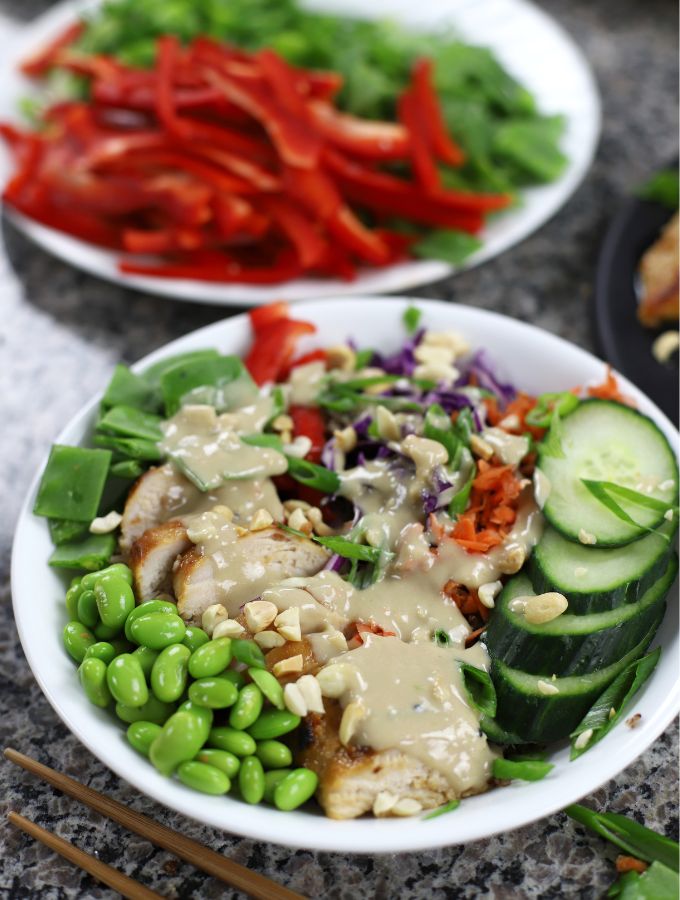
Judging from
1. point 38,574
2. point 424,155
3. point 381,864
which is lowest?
point 381,864

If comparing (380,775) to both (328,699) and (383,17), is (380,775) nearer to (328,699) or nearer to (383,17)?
(328,699)

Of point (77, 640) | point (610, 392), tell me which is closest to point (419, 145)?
point (610, 392)

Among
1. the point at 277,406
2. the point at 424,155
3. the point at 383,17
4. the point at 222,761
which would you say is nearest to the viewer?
the point at 222,761

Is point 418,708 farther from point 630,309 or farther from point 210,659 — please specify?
point 630,309

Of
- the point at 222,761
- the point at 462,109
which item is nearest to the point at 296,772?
the point at 222,761

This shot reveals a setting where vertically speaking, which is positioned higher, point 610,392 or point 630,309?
point 610,392

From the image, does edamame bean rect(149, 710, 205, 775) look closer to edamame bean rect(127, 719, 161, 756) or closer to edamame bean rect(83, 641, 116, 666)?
edamame bean rect(127, 719, 161, 756)

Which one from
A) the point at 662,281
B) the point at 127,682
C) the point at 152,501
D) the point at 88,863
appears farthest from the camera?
the point at 662,281
